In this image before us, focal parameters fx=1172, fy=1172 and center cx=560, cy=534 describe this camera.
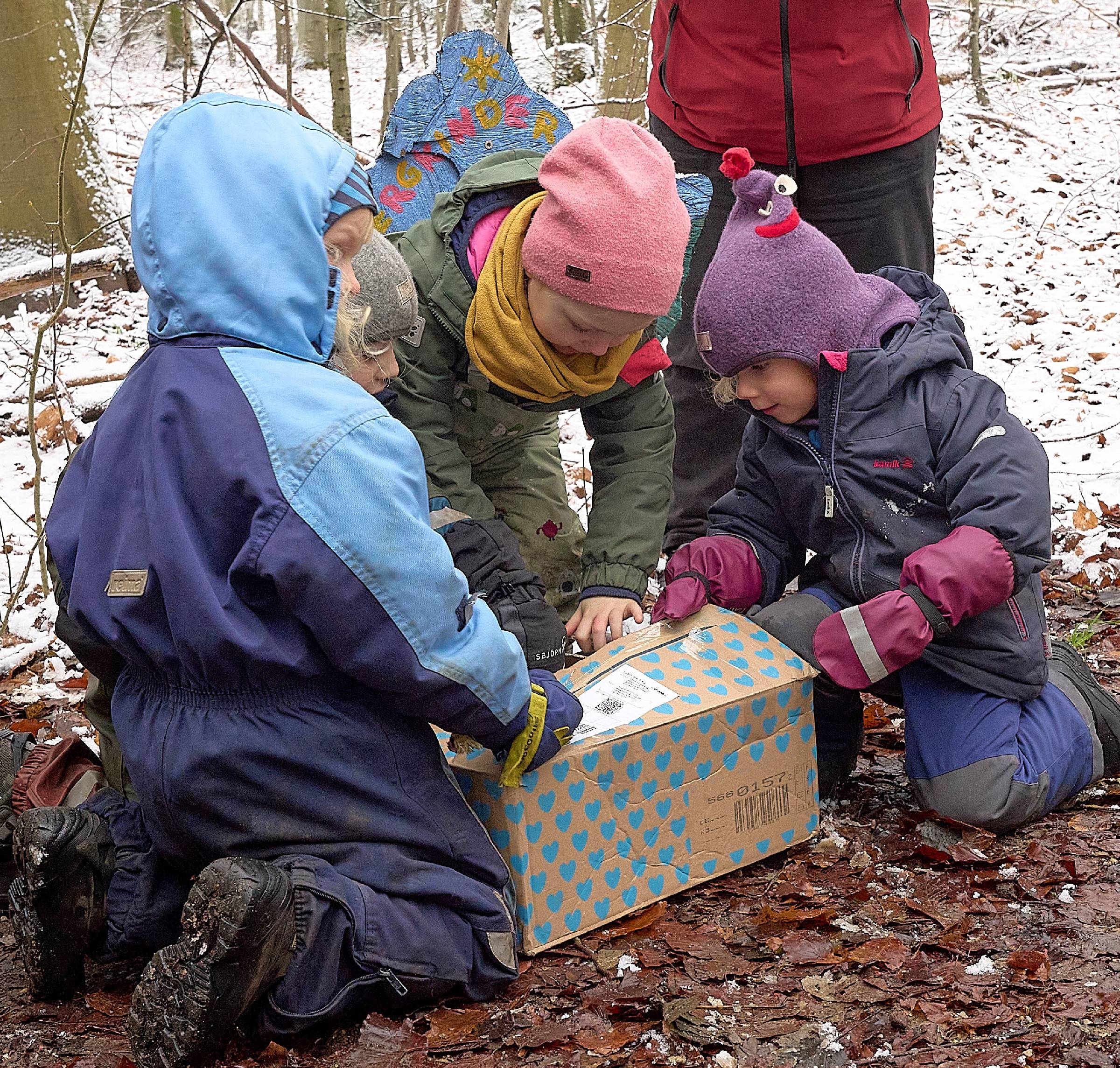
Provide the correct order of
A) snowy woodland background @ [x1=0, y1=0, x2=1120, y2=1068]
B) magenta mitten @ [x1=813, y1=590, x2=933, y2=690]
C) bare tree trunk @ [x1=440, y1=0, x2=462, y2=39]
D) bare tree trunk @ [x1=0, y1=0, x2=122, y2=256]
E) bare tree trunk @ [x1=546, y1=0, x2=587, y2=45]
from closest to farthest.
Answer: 1. snowy woodland background @ [x1=0, y1=0, x2=1120, y2=1068]
2. magenta mitten @ [x1=813, y1=590, x2=933, y2=690]
3. bare tree trunk @ [x1=440, y1=0, x2=462, y2=39]
4. bare tree trunk @ [x1=0, y1=0, x2=122, y2=256]
5. bare tree trunk @ [x1=546, y1=0, x2=587, y2=45]

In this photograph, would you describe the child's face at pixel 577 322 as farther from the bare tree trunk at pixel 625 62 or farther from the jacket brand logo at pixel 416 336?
the bare tree trunk at pixel 625 62

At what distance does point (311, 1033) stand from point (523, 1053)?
0.38 meters

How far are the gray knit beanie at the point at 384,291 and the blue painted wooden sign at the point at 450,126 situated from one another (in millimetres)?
895

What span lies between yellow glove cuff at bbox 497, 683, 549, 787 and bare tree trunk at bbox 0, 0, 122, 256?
543 centimetres

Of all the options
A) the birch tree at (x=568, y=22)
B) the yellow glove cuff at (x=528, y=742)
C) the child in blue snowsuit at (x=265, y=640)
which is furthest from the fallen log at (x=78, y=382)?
the birch tree at (x=568, y=22)

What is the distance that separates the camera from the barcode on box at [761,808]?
2.60 meters

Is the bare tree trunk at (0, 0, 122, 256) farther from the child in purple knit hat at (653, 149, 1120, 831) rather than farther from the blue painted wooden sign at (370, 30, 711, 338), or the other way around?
the child in purple knit hat at (653, 149, 1120, 831)

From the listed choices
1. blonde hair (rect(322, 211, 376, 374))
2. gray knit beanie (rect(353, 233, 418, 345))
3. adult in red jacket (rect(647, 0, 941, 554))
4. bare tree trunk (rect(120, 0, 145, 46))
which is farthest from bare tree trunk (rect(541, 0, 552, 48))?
blonde hair (rect(322, 211, 376, 374))

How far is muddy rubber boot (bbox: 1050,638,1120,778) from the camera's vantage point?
9.62 feet

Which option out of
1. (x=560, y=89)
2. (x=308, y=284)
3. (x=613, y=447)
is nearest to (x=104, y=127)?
(x=560, y=89)

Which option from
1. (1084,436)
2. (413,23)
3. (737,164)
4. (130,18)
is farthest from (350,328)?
(413,23)

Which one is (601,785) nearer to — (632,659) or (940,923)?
(632,659)

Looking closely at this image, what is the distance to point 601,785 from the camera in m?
2.38

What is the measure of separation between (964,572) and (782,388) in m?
0.64
